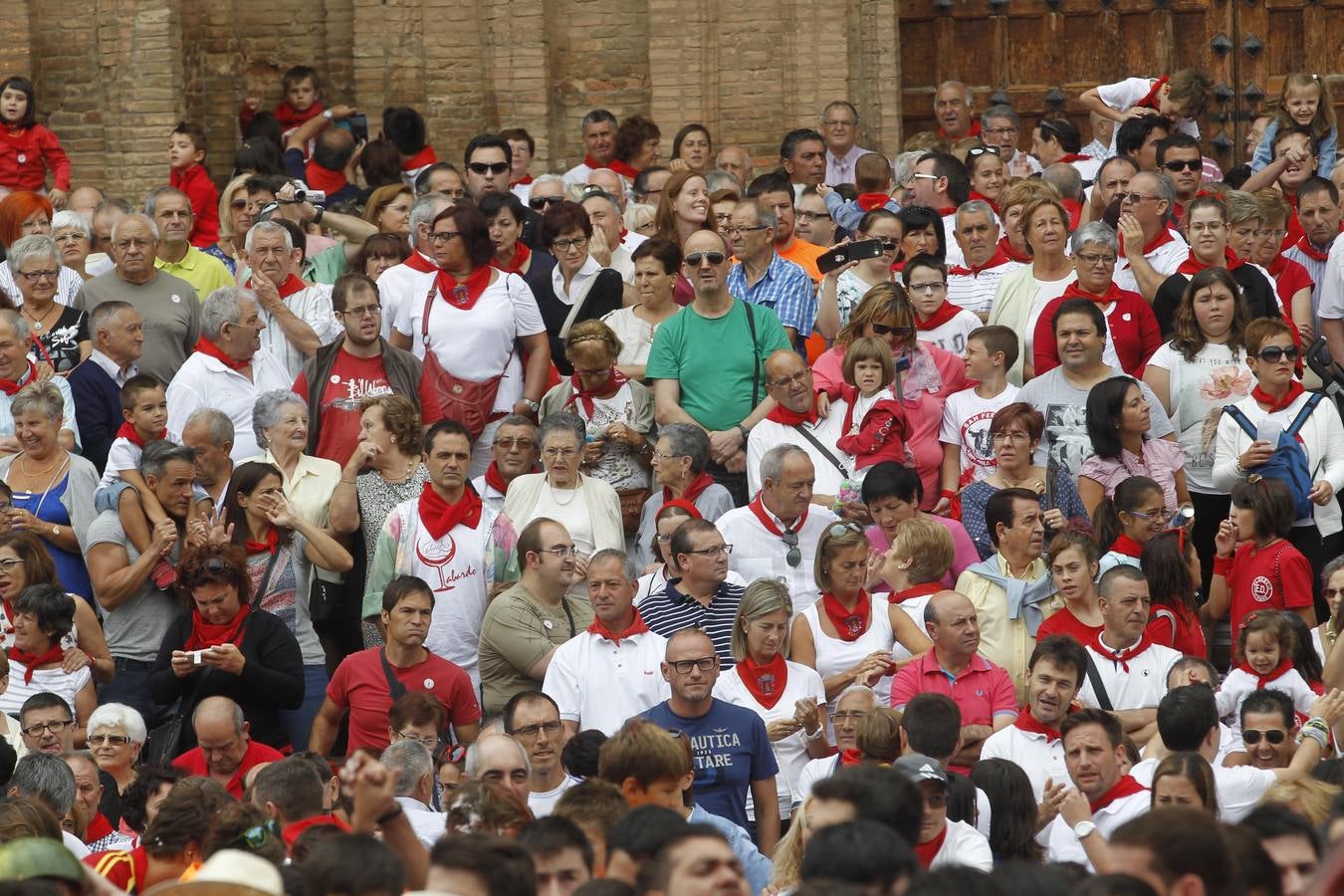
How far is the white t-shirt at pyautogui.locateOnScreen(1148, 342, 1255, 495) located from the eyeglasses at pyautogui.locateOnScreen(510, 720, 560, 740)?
158 inches

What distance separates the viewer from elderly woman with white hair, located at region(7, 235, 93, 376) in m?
12.5

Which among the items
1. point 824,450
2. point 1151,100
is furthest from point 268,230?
point 1151,100

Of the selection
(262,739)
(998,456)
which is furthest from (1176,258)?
(262,739)

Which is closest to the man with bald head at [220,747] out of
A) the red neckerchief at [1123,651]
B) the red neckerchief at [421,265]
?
the red neckerchief at [421,265]

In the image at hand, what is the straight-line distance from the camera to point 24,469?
449 inches

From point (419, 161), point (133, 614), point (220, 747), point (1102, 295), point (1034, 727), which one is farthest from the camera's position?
point (419, 161)

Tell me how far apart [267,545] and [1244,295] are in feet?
17.3

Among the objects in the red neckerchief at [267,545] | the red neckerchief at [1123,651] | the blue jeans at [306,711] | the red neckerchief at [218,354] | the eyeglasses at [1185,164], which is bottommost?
the blue jeans at [306,711]

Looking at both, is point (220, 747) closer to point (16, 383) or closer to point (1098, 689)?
point (16, 383)

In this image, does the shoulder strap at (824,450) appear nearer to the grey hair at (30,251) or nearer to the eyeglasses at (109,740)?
the eyeglasses at (109,740)

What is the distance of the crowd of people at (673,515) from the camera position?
29.0ft

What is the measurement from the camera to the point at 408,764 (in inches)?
355

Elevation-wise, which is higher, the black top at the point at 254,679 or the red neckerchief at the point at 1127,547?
the red neckerchief at the point at 1127,547

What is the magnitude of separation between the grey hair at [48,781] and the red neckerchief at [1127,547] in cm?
479
